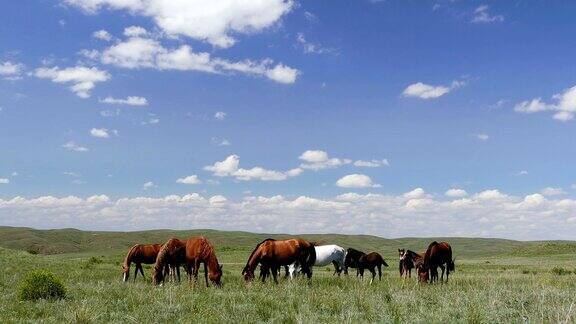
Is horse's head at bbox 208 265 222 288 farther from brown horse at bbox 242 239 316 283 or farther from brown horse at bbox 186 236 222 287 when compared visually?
brown horse at bbox 242 239 316 283

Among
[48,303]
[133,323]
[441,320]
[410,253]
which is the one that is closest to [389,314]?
[441,320]

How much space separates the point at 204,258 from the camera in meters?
19.3

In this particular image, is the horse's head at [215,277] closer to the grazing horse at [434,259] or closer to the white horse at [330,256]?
the grazing horse at [434,259]

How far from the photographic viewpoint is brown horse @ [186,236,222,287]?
1859 cm

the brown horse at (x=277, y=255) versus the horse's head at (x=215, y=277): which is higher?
the brown horse at (x=277, y=255)

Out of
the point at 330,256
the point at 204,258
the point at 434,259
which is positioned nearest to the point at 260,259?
the point at 204,258

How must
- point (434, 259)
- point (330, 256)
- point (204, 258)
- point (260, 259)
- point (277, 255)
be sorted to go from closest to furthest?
point (204, 258)
point (260, 259)
point (277, 255)
point (434, 259)
point (330, 256)

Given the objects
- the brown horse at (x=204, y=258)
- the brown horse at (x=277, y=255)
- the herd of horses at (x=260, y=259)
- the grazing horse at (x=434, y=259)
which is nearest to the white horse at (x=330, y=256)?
the herd of horses at (x=260, y=259)

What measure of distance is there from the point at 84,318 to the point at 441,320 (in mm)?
7265

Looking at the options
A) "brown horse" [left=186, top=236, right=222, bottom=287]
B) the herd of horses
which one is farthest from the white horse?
"brown horse" [left=186, top=236, right=222, bottom=287]

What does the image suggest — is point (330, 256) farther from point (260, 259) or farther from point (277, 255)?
point (260, 259)

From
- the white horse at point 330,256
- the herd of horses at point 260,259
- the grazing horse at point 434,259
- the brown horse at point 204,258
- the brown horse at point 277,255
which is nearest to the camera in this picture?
the brown horse at point 204,258

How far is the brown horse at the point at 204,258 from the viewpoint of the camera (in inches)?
732

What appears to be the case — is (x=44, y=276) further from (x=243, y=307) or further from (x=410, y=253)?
(x=410, y=253)
